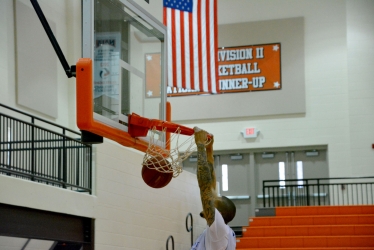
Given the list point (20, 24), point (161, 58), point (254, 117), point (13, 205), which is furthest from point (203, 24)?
point (254, 117)

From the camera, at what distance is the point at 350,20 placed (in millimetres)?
15203

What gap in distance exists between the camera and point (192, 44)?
10.2 meters

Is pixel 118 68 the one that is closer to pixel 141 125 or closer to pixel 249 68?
pixel 141 125

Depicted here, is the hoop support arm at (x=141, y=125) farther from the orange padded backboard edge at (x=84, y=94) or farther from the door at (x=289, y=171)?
the door at (x=289, y=171)

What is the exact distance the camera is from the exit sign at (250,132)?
609 inches

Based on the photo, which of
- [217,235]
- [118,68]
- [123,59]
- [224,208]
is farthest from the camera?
[123,59]

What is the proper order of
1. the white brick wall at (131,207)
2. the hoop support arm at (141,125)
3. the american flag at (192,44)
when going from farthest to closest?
the american flag at (192,44)
the white brick wall at (131,207)
the hoop support arm at (141,125)

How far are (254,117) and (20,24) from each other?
290 inches

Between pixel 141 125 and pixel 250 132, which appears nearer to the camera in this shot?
pixel 141 125

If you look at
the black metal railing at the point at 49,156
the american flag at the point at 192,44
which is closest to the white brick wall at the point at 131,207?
the black metal railing at the point at 49,156

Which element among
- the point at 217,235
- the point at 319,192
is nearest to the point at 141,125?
the point at 217,235

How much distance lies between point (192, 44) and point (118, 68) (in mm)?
4429

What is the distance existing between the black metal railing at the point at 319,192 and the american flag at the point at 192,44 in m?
5.03

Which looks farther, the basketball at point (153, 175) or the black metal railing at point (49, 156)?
the black metal railing at point (49, 156)
